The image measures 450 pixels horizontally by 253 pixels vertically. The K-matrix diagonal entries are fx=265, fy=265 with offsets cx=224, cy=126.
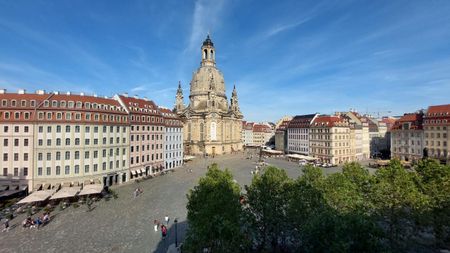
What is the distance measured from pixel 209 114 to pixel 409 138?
72646mm

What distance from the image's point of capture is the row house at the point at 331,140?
271 ft

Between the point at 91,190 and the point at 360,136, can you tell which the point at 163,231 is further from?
the point at 360,136

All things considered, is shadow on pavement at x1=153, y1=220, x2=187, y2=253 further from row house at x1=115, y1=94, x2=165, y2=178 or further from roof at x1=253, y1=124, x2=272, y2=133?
roof at x1=253, y1=124, x2=272, y2=133

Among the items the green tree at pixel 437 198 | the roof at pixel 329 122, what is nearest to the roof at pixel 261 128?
the roof at pixel 329 122

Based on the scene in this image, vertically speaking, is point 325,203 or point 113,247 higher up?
point 325,203

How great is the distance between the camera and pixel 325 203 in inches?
927


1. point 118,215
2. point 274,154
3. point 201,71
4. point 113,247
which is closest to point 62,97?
point 118,215

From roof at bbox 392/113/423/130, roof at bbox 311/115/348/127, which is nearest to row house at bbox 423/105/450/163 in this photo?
roof at bbox 392/113/423/130

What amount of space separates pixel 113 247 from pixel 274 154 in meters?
85.4

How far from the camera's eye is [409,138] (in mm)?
80375

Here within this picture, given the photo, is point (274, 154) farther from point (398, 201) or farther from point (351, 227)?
point (351, 227)

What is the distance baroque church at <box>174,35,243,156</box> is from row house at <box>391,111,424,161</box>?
6588cm

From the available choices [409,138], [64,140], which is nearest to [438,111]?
[409,138]

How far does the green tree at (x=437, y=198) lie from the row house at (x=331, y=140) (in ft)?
170
